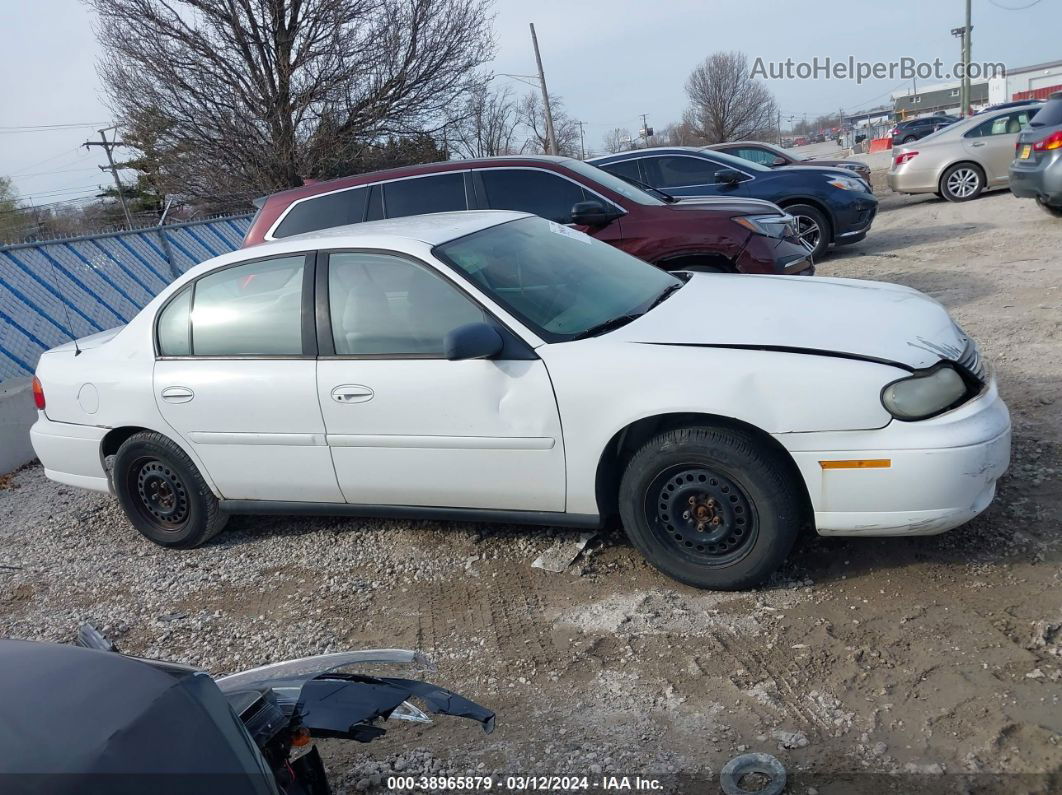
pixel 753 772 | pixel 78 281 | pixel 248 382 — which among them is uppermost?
pixel 78 281

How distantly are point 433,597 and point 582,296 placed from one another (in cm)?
158

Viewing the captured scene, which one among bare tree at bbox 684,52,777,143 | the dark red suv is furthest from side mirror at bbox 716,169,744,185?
bare tree at bbox 684,52,777,143

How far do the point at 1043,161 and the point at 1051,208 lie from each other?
1.01 m

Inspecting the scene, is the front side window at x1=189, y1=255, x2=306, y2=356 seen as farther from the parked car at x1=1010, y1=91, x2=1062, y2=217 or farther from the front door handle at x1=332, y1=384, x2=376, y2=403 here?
the parked car at x1=1010, y1=91, x2=1062, y2=217

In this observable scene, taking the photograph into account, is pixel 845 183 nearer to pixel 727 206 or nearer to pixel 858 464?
pixel 727 206

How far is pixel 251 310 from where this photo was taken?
4582mm

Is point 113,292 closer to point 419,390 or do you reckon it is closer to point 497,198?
point 497,198

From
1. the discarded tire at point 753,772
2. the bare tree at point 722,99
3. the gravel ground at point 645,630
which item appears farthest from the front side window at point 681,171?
the bare tree at point 722,99

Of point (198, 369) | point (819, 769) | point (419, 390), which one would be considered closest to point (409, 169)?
point (198, 369)

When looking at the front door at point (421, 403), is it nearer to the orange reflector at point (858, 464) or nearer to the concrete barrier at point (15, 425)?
the orange reflector at point (858, 464)

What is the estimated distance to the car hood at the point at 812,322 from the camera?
3.54 metres

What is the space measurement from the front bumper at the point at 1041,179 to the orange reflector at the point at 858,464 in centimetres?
955

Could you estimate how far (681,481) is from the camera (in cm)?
366

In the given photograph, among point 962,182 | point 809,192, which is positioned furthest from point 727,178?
point 962,182
